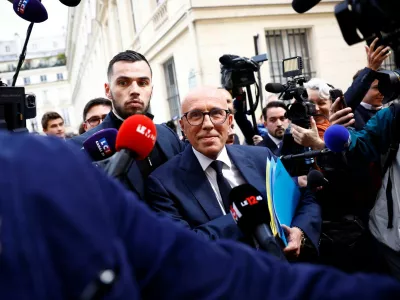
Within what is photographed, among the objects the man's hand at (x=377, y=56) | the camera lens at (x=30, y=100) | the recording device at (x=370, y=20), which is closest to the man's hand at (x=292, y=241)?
the man's hand at (x=377, y=56)

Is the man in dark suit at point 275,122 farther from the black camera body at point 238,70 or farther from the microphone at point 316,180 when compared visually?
the microphone at point 316,180

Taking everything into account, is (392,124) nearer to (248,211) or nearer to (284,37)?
(248,211)

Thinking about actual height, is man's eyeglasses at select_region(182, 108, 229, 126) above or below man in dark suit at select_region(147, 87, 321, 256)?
above

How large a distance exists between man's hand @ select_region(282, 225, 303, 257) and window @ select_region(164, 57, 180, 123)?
9.46m

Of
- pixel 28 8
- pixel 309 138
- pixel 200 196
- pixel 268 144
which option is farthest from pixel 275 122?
pixel 28 8

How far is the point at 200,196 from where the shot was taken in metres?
1.87

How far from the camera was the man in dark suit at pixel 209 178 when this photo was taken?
1807 mm

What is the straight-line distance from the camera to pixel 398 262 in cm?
206

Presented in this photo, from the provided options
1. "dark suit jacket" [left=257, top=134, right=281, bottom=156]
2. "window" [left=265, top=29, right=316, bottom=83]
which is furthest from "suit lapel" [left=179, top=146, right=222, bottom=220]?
"window" [left=265, top=29, right=316, bottom=83]

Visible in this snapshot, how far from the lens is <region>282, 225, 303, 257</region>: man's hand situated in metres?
1.75

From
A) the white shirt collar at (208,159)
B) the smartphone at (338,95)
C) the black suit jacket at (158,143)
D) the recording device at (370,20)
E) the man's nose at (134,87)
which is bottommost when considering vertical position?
the white shirt collar at (208,159)

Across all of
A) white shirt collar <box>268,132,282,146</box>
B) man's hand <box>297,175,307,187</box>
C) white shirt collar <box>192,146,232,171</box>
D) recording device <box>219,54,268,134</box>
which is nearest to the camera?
white shirt collar <box>192,146,232,171</box>

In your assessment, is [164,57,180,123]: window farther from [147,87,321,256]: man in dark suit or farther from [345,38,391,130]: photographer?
[147,87,321,256]: man in dark suit

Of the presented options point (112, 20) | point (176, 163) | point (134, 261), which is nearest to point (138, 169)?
point (176, 163)
